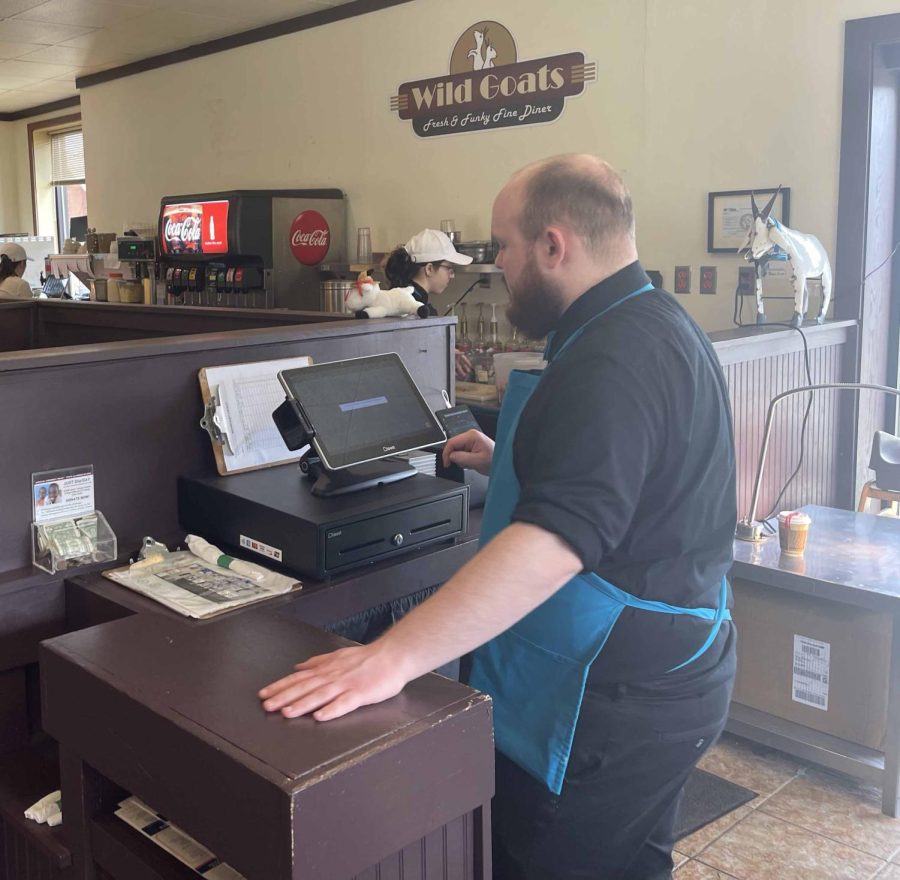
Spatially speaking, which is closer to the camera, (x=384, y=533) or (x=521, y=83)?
(x=384, y=533)

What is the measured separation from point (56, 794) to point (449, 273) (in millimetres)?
3260

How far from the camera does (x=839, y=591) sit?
279 cm

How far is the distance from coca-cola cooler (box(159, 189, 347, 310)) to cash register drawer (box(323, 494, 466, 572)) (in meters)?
4.05

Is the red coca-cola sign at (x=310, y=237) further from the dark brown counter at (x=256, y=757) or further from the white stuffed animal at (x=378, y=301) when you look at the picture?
the dark brown counter at (x=256, y=757)

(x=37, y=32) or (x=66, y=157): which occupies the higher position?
(x=37, y=32)

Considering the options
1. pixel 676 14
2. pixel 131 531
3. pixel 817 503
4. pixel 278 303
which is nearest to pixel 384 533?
pixel 131 531

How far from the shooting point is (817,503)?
410 centimetres

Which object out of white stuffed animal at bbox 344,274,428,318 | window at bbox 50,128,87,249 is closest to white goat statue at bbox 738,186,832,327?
white stuffed animal at bbox 344,274,428,318

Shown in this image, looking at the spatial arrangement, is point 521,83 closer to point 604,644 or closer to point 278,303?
point 278,303

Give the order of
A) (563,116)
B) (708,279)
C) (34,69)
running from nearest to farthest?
(708,279) < (563,116) < (34,69)

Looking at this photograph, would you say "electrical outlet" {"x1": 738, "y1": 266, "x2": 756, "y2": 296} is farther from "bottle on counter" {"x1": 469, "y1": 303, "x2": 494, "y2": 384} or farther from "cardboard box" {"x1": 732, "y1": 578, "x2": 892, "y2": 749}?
"cardboard box" {"x1": 732, "y1": 578, "x2": 892, "y2": 749}

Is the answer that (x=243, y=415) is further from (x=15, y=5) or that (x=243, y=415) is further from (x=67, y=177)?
(x=67, y=177)

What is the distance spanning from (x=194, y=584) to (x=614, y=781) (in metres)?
0.81

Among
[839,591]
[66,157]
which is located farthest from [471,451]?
[66,157]
